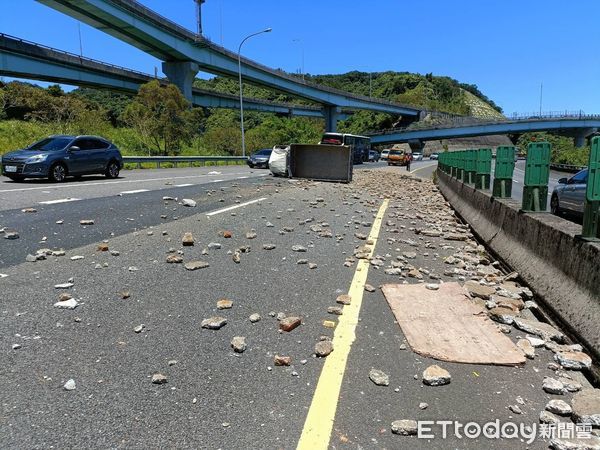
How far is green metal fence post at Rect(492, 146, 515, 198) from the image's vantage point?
8.45 meters

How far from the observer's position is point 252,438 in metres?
2.60

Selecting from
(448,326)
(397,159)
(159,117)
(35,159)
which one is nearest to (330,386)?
(448,326)

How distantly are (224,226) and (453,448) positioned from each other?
22.4 feet

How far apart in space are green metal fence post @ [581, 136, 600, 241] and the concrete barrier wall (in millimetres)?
136

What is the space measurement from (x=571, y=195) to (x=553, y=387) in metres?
10.5

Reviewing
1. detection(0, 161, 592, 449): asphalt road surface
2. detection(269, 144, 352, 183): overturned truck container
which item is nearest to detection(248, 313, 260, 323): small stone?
detection(0, 161, 592, 449): asphalt road surface

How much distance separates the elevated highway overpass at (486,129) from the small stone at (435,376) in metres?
107

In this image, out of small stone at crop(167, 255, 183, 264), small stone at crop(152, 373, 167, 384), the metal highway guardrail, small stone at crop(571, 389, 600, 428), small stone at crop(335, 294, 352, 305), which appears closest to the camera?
small stone at crop(571, 389, 600, 428)

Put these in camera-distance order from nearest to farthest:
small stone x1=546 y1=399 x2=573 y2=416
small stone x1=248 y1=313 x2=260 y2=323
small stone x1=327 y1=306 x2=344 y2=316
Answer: small stone x1=546 y1=399 x2=573 y2=416 < small stone x1=248 y1=313 x2=260 y2=323 < small stone x1=327 y1=306 x2=344 y2=316

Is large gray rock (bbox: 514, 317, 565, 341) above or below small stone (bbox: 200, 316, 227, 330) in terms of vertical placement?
below

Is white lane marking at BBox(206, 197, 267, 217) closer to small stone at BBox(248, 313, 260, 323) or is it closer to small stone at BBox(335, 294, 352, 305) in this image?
small stone at BBox(335, 294, 352, 305)

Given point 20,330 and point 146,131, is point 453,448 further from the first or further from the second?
point 146,131

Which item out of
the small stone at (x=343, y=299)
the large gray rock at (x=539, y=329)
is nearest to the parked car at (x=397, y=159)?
the small stone at (x=343, y=299)

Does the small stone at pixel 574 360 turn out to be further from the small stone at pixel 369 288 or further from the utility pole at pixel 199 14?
the utility pole at pixel 199 14
